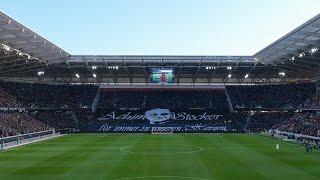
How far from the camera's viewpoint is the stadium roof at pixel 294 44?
47.0 meters

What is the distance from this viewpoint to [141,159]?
39000 millimetres

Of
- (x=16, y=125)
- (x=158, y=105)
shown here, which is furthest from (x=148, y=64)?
(x=16, y=125)

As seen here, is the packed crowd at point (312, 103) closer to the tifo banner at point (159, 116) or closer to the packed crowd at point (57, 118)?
the tifo banner at point (159, 116)

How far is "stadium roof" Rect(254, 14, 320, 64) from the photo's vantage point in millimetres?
47034

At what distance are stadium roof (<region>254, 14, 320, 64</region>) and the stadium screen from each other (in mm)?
16411

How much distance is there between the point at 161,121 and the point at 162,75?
1087cm

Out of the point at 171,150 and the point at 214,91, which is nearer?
the point at 171,150

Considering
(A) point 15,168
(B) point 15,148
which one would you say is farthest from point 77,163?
(B) point 15,148

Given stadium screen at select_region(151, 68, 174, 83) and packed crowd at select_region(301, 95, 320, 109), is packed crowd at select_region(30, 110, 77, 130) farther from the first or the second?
packed crowd at select_region(301, 95, 320, 109)

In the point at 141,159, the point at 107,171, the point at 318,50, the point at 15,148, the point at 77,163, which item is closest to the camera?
the point at 107,171

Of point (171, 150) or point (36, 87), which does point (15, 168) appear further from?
point (36, 87)

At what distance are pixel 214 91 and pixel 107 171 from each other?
67.9 m

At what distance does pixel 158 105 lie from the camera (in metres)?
94.4

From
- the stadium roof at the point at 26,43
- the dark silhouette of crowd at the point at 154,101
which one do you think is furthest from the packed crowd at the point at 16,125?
the stadium roof at the point at 26,43
